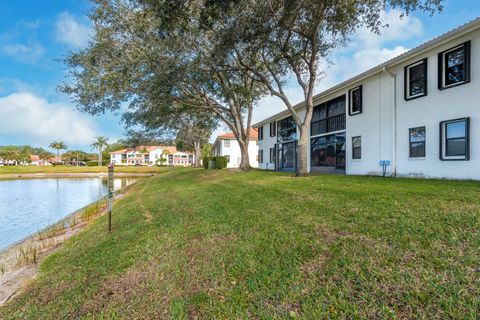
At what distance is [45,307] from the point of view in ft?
11.6

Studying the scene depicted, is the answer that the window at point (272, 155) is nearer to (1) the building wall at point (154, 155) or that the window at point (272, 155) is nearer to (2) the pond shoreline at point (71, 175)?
(2) the pond shoreline at point (71, 175)

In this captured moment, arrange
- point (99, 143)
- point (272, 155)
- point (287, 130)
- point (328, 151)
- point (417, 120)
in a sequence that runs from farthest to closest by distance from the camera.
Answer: point (99, 143), point (272, 155), point (287, 130), point (328, 151), point (417, 120)

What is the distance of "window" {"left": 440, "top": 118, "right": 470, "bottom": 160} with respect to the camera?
379 inches

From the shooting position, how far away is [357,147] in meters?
15.0

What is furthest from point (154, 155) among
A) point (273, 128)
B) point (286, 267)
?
point (286, 267)

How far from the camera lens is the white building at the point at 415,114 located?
31.4 feet

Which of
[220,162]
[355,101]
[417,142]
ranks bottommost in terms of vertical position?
[220,162]

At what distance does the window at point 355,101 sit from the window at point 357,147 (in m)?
1.42

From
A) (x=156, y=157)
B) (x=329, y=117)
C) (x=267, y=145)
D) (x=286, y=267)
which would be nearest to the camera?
(x=286, y=267)

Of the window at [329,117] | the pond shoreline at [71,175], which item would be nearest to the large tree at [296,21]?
the window at [329,117]

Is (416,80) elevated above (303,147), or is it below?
above

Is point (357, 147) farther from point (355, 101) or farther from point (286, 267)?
point (286, 267)

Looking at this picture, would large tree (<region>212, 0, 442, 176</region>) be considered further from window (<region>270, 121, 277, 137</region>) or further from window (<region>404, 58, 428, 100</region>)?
window (<region>270, 121, 277, 137</region>)

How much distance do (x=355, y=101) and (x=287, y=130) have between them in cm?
888
